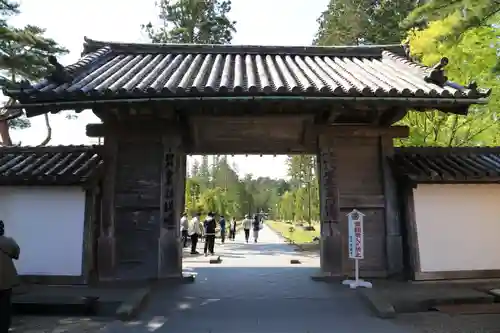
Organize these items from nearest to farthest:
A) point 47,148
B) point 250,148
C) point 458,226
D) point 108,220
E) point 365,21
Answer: point 108,220, point 458,226, point 47,148, point 250,148, point 365,21

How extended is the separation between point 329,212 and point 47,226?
19.8 feet

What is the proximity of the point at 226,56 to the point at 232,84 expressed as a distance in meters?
4.13

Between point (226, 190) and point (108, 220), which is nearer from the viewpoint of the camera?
point (108, 220)

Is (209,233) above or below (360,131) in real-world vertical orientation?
below

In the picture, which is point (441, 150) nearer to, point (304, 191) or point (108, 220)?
point (108, 220)

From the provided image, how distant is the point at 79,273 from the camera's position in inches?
331

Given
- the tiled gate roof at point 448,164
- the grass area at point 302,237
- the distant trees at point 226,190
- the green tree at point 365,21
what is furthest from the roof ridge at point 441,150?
the distant trees at point 226,190

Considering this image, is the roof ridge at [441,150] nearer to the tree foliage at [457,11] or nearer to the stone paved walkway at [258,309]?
the tree foliage at [457,11]

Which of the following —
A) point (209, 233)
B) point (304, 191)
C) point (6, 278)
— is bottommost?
point (6, 278)

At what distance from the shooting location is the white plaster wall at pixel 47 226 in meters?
8.49

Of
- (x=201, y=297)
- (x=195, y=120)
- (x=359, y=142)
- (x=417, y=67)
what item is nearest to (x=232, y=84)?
(x=195, y=120)

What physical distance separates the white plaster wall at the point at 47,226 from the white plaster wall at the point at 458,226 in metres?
7.32

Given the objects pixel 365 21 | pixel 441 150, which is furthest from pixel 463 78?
pixel 365 21

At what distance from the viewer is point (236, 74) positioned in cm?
926
